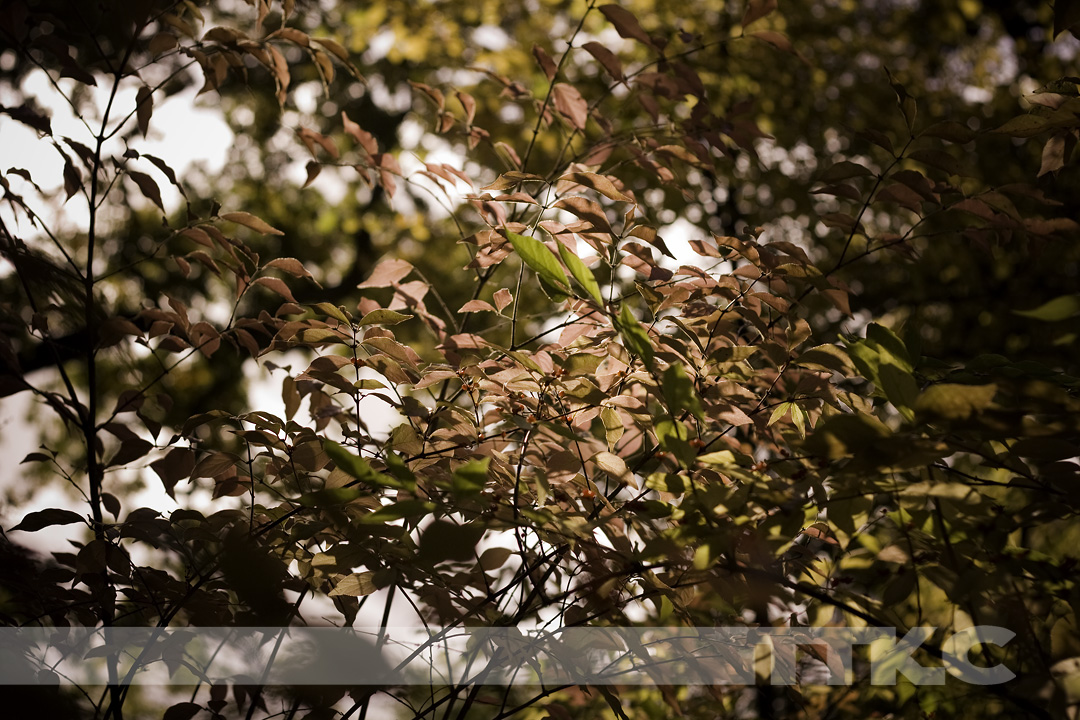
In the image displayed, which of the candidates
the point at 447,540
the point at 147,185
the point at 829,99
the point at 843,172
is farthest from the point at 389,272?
the point at 829,99

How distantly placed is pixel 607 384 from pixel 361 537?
0.42 m

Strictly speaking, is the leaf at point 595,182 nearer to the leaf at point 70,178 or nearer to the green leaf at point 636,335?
the green leaf at point 636,335

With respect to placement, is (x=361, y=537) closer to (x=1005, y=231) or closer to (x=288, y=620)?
(x=288, y=620)

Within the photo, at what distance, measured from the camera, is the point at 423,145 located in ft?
15.8

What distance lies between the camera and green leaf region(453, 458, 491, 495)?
610 millimetres

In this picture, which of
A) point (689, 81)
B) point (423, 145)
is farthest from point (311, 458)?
point (423, 145)

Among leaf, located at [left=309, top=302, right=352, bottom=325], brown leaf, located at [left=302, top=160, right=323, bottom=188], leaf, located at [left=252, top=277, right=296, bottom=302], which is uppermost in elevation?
brown leaf, located at [left=302, top=160, right=323, bottom=188]

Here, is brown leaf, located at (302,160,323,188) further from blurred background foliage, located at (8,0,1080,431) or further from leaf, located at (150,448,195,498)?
blurred background foliage, located at (8,0,1080,431)

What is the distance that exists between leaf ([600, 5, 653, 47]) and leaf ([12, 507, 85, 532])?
1.23 meters

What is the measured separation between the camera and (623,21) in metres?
1.31

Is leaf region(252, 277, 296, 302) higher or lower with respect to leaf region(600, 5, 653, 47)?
lower

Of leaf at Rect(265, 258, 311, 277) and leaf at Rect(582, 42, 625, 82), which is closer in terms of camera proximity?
leaf at Rect(265, 258, 311, 277)

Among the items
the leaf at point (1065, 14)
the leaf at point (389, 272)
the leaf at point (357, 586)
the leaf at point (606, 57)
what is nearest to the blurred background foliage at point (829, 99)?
the leaf at point (606, 57)

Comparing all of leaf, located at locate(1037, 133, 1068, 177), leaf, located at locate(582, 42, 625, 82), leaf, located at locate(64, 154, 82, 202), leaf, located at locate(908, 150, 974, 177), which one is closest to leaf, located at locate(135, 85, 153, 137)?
leaf, located at locate(64, 154, 82, 202)
